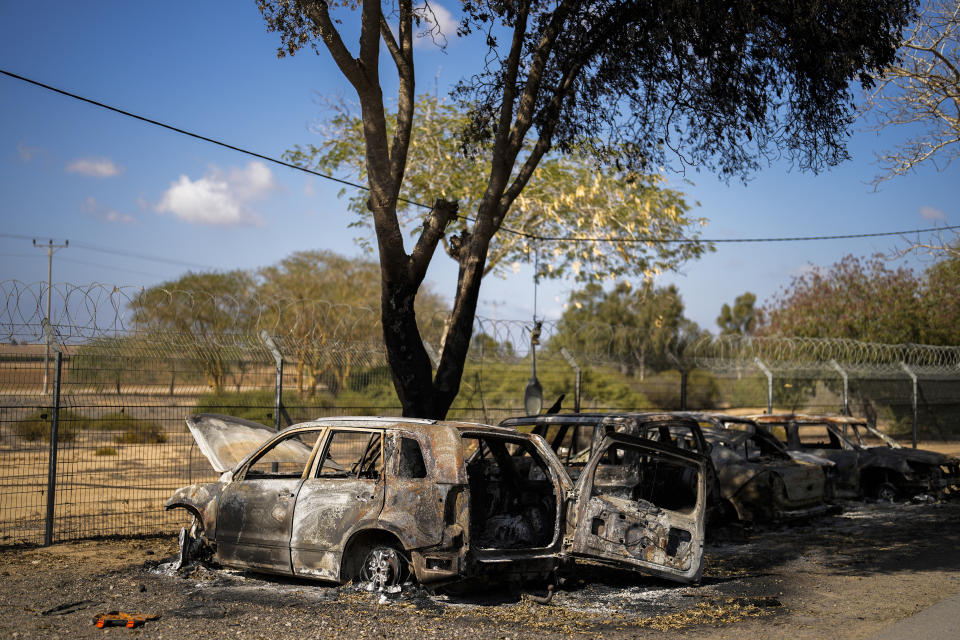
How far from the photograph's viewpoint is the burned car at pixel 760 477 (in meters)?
10.9

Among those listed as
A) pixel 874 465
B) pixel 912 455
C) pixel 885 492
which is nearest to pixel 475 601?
pixel 874 465

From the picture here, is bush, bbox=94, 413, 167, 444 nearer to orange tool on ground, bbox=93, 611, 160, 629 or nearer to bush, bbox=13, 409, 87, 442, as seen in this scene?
bush, bbox=13, 409, 87, 442

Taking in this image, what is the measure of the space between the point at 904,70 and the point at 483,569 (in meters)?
15.0

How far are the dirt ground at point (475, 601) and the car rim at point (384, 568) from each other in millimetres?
102

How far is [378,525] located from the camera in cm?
664

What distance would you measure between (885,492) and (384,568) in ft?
33.8

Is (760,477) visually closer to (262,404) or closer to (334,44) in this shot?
(262,404)

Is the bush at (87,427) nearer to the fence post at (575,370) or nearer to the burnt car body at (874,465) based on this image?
the fence post at (575,370)

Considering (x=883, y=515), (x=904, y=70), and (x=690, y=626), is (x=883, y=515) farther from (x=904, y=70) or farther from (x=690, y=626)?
(x=904, y=70)

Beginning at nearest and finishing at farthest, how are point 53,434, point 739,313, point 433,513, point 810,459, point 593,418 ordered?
point 433,513
point 53,434
point 593,418
point 810,459
point 739,313

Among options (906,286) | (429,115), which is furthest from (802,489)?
(906,286)

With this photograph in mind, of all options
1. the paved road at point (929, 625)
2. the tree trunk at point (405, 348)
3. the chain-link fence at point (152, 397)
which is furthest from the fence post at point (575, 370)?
the paved road at point (929, 625)

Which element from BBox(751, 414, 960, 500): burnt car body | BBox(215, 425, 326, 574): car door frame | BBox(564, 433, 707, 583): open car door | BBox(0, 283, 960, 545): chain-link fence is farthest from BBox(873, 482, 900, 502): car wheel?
BBox(215, 425, 326, 574): car door frame

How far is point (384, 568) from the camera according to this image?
265 inches
